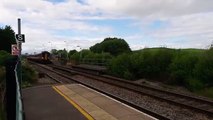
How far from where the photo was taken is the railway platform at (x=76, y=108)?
12234mm

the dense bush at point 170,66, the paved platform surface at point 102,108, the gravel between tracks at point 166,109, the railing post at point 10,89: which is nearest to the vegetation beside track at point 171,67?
the dense bush at point 170,66

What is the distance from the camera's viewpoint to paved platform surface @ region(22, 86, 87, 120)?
1262cm

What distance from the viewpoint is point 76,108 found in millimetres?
14023

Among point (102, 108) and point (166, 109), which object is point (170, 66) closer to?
point (166, 109)

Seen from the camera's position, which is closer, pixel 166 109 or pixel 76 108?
pixel 76 108

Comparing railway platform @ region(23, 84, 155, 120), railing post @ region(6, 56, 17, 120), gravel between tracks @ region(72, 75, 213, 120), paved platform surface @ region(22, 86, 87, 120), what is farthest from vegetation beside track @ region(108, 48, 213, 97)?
railing post @ region(6, 56, 17, 120)

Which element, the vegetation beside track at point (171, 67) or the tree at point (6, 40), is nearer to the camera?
the vegetation beside track at point (171, 67)

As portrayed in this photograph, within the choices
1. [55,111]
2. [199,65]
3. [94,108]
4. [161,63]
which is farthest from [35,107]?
[161,63]

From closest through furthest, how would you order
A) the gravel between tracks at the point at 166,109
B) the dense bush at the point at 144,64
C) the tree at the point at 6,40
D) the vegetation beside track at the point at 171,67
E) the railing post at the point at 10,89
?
1. the railing post at the point at 10,89
2. the gravel between tracks at the point at 166,109
3. the vegetation beside track at the point at 171,67
4. the dense bush at the point at 144,64
5. the tree at the point at 6,40

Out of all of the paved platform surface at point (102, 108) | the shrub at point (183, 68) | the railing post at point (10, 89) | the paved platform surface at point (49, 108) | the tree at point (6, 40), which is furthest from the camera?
the tree at point (6, 40)

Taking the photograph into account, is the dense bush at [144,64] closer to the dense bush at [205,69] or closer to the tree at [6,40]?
the dense bush at [205,69]

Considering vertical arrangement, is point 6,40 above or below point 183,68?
above

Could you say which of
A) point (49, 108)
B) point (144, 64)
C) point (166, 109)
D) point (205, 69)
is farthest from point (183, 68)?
point (49, 108)

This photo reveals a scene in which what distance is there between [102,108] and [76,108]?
3.41ft
